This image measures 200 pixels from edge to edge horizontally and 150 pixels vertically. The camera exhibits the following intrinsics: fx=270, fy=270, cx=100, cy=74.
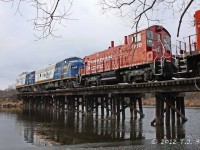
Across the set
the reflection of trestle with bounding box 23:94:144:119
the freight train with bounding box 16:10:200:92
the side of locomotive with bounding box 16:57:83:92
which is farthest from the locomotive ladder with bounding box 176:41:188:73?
the side of locomotive with bounding box 16:57:83:92

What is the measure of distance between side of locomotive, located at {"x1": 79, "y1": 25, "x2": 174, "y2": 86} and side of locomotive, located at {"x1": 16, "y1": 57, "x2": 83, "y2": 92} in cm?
670

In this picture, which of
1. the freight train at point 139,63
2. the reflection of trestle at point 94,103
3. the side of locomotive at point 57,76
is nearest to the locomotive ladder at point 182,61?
the freight train at point 139,63

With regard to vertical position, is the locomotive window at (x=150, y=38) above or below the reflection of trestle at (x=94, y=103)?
above

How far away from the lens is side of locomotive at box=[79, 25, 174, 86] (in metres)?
17.3

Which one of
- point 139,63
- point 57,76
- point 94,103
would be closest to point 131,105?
point 139,63

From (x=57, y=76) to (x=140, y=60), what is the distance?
59.9ft

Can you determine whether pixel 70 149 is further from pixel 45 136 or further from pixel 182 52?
pixel 182 52

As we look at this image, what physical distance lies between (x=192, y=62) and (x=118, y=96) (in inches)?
382

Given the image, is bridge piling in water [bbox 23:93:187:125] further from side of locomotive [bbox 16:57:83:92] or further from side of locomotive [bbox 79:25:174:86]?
side of locomotive [bbox 16:57:83:92]

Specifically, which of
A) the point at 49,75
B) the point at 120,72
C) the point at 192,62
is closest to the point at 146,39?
the point at 120,72

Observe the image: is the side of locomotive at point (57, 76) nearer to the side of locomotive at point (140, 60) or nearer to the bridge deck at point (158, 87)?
the side of locomotive at point (140, 60)

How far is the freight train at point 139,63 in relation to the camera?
14.4m

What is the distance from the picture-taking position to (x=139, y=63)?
18859 mm

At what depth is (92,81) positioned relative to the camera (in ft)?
84.3
